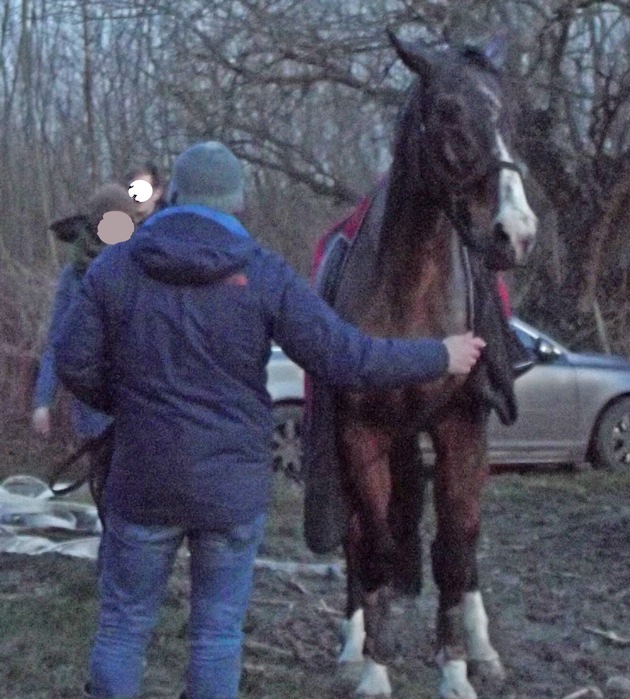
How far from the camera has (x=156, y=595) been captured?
4.03 m

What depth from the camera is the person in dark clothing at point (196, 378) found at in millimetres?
3807

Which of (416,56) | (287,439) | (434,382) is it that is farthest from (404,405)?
(287,439)

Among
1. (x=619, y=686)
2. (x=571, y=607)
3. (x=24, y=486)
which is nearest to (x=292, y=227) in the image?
(x=24, y=486)

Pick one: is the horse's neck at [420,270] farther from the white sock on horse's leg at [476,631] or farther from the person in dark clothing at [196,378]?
the white sock on horse's leg at [476,631]

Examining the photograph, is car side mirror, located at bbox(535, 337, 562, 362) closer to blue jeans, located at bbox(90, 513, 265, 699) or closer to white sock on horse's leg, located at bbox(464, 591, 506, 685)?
white sock on horse's leg, located at bbox(464, 591, 506, 685)

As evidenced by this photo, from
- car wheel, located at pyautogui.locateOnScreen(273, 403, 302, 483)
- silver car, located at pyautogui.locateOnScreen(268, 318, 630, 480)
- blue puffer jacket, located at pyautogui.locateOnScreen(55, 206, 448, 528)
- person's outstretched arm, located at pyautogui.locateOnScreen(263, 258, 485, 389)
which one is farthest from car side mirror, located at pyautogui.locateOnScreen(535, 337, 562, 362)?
blue puffer jacket, located at pyautogui.locateOnScreen(55, 206, 448, 528)

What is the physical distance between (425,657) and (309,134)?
11.4 metres

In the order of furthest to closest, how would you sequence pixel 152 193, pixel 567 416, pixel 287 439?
pixel 567 416
pixel 287 439
pixel 152 193

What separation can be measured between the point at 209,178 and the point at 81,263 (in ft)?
6.80

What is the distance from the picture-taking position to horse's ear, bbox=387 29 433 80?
187 inches

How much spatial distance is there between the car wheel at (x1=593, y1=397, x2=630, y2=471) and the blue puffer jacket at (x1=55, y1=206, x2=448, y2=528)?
8.89 metres

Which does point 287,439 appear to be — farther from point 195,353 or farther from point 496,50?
point 195,353

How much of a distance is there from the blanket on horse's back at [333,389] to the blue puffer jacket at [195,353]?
116cm

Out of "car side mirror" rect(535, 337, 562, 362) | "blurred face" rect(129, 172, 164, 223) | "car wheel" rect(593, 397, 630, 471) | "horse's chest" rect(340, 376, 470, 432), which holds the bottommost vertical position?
"car wheel" rect(593, 397, 630, 471)
